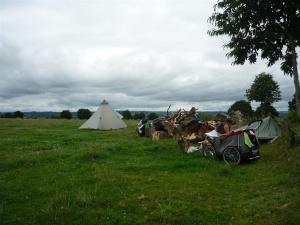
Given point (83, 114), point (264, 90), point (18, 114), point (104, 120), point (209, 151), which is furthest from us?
point (18, 114)

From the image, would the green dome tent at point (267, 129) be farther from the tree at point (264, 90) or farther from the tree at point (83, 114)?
the tree at point (83, 114)

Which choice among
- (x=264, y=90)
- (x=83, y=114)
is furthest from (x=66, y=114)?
(x=264, y=90)

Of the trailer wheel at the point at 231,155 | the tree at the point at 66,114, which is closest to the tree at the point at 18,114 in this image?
the tree at the point at 66,114

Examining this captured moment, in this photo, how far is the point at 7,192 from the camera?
11.7 meters

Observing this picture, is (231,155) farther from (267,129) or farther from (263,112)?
(263,112)

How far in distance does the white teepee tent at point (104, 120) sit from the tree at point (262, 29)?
15.8 metres

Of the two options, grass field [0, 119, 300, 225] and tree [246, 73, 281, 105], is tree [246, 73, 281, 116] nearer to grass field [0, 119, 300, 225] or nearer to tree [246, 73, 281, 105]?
tree [246, 73, 281, 105]

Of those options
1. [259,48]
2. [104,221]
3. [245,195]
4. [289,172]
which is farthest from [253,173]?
[259,48]

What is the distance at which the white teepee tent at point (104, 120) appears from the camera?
38.8 meters

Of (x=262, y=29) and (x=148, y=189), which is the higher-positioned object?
(x=262, y=29)

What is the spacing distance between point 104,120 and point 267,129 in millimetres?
19917

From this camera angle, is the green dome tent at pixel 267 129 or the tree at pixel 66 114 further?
the tree at pixel 66 114

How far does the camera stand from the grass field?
29.6ft

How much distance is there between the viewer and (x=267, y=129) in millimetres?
22047
